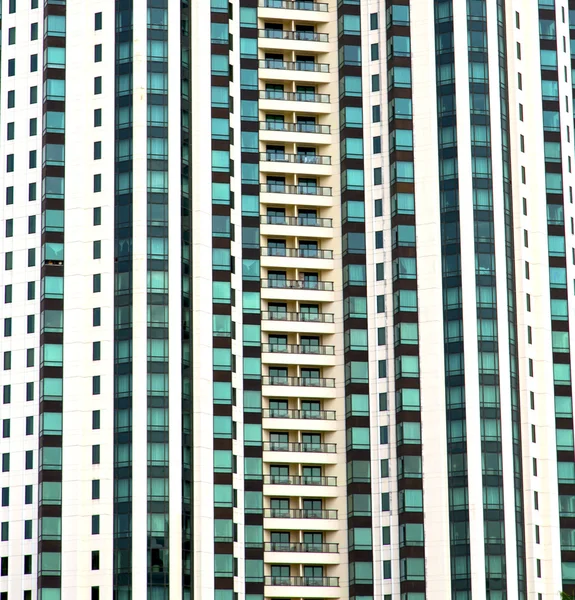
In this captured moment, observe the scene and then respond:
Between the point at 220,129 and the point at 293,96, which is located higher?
the point at 293,96

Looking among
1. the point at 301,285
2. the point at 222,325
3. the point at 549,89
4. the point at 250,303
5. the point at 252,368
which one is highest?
the point at 549,89

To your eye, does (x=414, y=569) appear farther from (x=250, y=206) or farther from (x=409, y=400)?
(x=250, y=206)

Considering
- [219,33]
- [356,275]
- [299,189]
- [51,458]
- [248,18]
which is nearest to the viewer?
[51,458]

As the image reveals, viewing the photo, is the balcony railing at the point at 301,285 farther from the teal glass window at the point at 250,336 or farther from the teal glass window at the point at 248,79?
the teal glass window at the point at 248,79

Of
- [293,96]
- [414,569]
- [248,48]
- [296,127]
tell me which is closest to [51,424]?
[414,569]

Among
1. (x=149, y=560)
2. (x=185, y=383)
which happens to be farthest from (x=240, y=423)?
(x=149, y=560)

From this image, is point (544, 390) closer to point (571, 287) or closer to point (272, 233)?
point (571, 287)

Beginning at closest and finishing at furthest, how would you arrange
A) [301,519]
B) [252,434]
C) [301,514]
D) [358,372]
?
[252,434] < [301,519] < [301,514] < [358,372]
